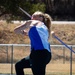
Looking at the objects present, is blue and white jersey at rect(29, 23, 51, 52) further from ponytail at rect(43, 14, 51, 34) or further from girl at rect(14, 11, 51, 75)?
ponytail at rect(43, 14, 51, 34)

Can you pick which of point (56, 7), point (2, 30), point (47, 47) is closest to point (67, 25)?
point (2, 30)

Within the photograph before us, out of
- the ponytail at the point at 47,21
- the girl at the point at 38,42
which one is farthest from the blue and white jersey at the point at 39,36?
the ponytail at the point at 47,21

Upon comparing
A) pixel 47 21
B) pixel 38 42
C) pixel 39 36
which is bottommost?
pixel 38 42

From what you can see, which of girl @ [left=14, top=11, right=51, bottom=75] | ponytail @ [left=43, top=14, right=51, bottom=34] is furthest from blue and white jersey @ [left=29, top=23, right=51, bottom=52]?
ponytail @ [left=43, top=14, right=51, bottom=34]

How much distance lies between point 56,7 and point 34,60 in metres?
49.3

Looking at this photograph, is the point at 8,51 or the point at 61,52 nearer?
the point at 8,51

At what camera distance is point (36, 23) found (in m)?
7.29

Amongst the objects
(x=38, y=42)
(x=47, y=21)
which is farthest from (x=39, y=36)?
(x=47, y=21)

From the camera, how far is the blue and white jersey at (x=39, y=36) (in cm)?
730

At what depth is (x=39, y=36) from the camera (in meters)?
7.33

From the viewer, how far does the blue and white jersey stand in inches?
288

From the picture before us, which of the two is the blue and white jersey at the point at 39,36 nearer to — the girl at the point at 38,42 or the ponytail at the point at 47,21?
the girl at the point at 38,42

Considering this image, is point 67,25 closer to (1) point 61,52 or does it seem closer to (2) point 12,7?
(2) point 12,7

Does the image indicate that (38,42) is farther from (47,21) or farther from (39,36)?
(47,21)
